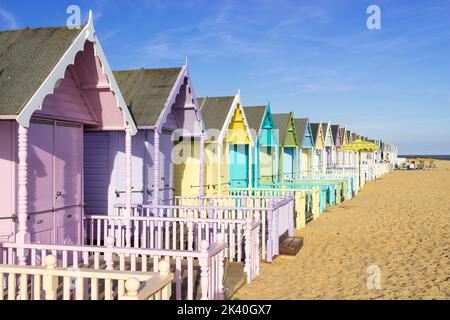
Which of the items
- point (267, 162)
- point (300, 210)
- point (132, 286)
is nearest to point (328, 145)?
point (267, 162)

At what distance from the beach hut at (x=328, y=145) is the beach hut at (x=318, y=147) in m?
0.49

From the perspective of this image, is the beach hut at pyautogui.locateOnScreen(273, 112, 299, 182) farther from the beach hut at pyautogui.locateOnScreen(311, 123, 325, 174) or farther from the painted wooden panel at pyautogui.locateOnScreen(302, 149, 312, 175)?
the beach hut at pyautogui.locateOnScreen(311, 123, 325, 174)

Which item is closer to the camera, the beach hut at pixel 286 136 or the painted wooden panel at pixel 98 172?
the painted wooden panel at pixel 98 172

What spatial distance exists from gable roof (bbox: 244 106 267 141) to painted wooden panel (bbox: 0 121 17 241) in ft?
39.9

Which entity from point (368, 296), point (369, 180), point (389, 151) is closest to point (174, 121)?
point (368, 296)

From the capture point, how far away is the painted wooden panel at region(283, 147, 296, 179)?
85.0 ft

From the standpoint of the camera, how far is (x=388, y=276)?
8.80 metres

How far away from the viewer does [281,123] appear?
2344cm

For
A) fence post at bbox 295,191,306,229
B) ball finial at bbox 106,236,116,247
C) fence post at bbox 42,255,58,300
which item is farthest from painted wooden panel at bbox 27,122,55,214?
fence post at bbox 295,191,306,229

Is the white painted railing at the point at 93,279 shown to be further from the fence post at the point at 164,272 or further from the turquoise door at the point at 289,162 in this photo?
the turquoise door at the point at 289,162

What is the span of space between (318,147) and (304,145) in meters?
4.59

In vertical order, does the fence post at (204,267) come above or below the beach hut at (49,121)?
below

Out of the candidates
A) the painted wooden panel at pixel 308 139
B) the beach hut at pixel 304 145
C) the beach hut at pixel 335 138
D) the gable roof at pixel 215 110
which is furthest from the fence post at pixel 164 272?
the beach hut at pixel 335 138

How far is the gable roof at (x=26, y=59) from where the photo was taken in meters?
6.07
